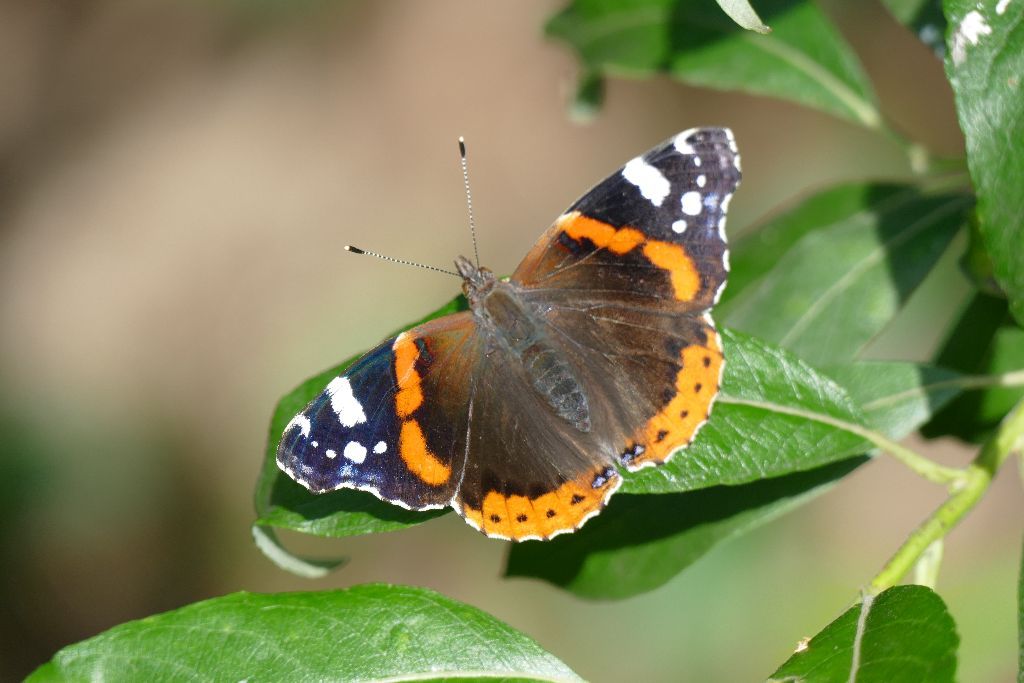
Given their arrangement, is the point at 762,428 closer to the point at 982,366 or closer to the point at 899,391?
the point at 899,391

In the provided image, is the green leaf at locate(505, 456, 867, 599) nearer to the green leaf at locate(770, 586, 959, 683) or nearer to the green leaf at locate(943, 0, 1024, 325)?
the green leaf at locate(770, 586, 959, 683)

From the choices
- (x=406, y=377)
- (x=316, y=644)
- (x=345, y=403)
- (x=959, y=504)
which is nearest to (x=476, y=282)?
(x=406, y=377)

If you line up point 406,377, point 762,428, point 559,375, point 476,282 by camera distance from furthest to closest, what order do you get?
1. point 476,282
2. point 559,375
3. point 406,377
4. point 762,428

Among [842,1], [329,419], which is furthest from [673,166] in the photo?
[842,1]

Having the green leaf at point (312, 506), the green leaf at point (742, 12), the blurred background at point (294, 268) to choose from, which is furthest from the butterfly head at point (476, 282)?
the blurred background at point (294, 268)

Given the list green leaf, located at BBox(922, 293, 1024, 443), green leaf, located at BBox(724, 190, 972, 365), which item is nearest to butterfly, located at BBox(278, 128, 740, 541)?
green leaf, located at BBox(724, 190, 972, 365)

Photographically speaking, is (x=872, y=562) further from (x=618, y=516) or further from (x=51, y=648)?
(x=51, y=648)

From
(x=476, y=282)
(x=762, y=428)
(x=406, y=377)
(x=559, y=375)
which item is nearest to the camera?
(x=762, y=428)
